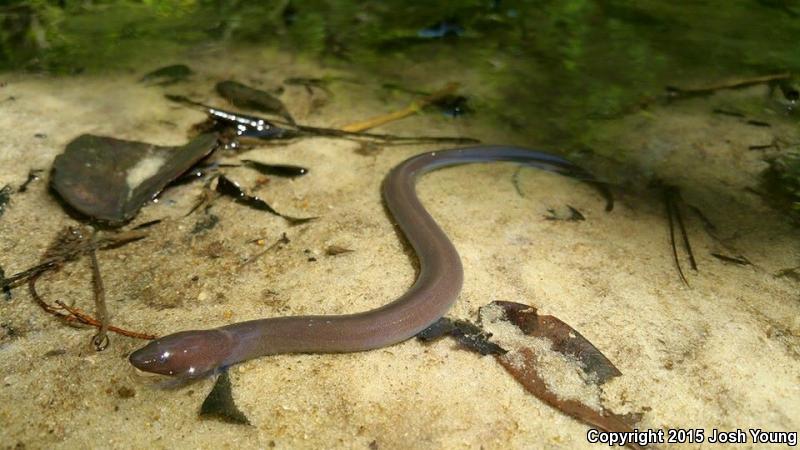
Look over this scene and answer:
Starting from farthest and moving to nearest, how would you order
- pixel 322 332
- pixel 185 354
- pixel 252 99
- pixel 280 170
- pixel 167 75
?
1. pixel 167 75
2. pixel 252 99
3. pixel 280 170
4. pixel 322 332
5. pixel 185 354

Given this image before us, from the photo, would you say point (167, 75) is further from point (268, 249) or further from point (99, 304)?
point (99, 304)

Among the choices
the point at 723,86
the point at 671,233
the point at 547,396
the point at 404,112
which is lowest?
the point at 547,396

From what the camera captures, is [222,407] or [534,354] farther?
[534,354]

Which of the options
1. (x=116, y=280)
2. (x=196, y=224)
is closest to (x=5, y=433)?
(x=116, y=280)

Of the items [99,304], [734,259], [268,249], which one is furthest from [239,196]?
[734,259]

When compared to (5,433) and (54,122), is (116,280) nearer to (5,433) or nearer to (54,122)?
(5,433)

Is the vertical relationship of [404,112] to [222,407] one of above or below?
above
